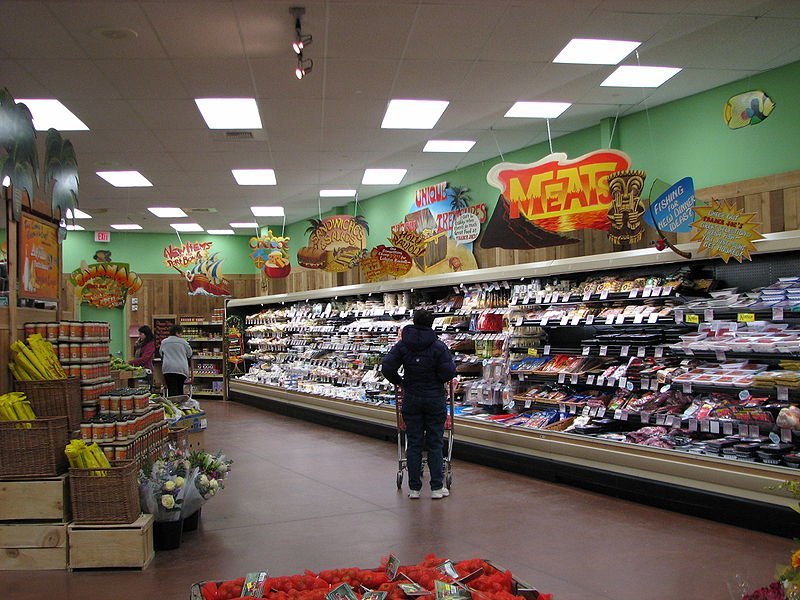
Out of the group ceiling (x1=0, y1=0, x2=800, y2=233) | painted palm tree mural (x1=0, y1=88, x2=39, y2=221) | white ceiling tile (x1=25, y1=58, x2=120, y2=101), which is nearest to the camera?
painted palm tree mural (x1=0, y1=88, x2=39, y2=221)

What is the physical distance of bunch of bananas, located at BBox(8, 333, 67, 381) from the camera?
5.00m

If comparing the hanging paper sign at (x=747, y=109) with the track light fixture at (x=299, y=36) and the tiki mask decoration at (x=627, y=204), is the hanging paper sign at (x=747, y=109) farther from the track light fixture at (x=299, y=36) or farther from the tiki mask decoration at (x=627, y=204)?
the track light fixture at (x=299, y=36)

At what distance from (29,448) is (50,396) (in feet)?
1.34

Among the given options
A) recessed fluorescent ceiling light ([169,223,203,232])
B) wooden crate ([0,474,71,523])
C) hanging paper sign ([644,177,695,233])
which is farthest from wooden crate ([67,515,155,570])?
recessed fluorescent ceiling light ([169,223,203,232])

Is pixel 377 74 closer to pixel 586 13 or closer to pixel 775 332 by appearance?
pixel 586 13

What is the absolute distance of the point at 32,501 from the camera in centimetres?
468

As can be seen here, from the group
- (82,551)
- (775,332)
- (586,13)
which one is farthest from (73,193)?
(775,332)

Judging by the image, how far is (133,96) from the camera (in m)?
8.19

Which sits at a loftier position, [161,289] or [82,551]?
[161,289]

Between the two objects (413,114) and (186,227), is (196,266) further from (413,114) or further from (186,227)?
(413,114)

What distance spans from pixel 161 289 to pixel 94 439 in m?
14.7

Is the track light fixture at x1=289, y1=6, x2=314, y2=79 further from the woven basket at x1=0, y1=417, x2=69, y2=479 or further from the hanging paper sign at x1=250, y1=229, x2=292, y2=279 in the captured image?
the hanging paper sign at x1=250, y1=229, x2=292, y2=279

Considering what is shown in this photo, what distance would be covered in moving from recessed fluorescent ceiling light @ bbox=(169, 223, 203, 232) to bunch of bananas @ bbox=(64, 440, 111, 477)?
45.6 ft

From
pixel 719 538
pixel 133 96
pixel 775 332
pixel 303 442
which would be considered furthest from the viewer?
pixel 303 442
